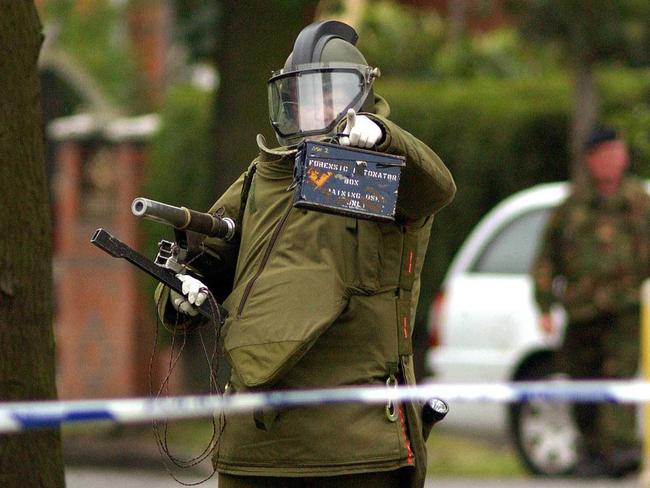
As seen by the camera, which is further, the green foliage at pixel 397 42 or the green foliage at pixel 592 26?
the green foliage at pixel 397 42

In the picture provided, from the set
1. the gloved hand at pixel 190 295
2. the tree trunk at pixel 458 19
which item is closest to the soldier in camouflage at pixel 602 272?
the gloved hand at pixel 190 295

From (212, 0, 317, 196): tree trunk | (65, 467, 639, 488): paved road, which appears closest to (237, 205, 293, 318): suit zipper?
(65, 467, 639, 488): paved road

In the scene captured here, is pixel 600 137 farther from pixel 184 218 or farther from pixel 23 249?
pixel 184 218

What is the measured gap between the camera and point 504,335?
9.60m

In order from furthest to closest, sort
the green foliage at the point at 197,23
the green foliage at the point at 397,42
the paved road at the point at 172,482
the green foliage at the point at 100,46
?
the green foliage at the point at 100,46
the green foliage at the point at 397,42
the green foliage at the point at 197,23
the paved road at the point at 172,482

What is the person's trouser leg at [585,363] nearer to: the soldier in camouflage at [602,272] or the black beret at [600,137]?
the soldier in camouflage at [602,272]

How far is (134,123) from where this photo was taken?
13469 millimetres

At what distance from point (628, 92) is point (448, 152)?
6.98ft

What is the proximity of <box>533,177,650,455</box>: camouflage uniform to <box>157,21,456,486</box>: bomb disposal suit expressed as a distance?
14.7 ft

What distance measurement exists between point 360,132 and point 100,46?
2120 cm

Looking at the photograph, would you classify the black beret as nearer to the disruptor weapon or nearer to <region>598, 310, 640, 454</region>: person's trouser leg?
<region>598, 310, 640, 454</region>: person's trouser leg

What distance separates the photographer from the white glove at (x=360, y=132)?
12.5ft

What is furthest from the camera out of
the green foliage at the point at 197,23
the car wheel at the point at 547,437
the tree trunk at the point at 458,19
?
the tree trunk at the point at 458,19

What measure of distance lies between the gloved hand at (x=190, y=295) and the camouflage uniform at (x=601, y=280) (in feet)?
15.3
